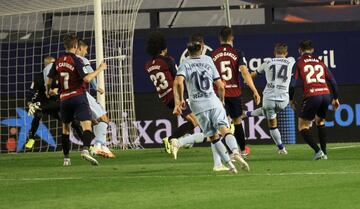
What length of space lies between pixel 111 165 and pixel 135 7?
8.20m

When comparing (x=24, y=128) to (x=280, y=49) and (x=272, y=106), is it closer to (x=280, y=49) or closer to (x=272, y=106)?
(x=272, y=106)

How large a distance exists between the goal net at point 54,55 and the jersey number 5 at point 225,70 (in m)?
6.26

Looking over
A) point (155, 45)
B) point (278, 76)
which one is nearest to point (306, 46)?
point (278, 76)

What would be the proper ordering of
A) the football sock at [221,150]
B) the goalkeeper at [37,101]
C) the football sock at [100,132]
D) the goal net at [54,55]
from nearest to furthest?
the football sock at [221,150] → the football sock at [100,132] → the goalkeeper at [37,101] → the goal net at [54,55]

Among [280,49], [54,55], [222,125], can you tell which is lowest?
[222,125]

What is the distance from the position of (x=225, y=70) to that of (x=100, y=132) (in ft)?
8.21

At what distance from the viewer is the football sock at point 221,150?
51.9 feet

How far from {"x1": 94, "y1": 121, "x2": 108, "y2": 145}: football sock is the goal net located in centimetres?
540

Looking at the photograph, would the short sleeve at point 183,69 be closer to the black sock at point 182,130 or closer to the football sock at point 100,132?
the football sock at point 100,132

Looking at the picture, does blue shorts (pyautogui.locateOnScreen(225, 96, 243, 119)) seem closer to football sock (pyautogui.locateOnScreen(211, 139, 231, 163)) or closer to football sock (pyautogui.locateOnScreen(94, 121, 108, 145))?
football sock (pyautogui.locateOnScreen(94, 121, 108, 145))

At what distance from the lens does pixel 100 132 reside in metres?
20.6

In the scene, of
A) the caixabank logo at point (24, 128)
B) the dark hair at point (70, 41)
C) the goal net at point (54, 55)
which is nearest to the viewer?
the dark hair at point (70, 41)

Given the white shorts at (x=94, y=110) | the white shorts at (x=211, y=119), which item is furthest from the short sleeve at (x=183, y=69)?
the white shorts at (x=94, y=110)

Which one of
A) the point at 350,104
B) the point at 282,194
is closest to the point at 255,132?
the point at 350,104
